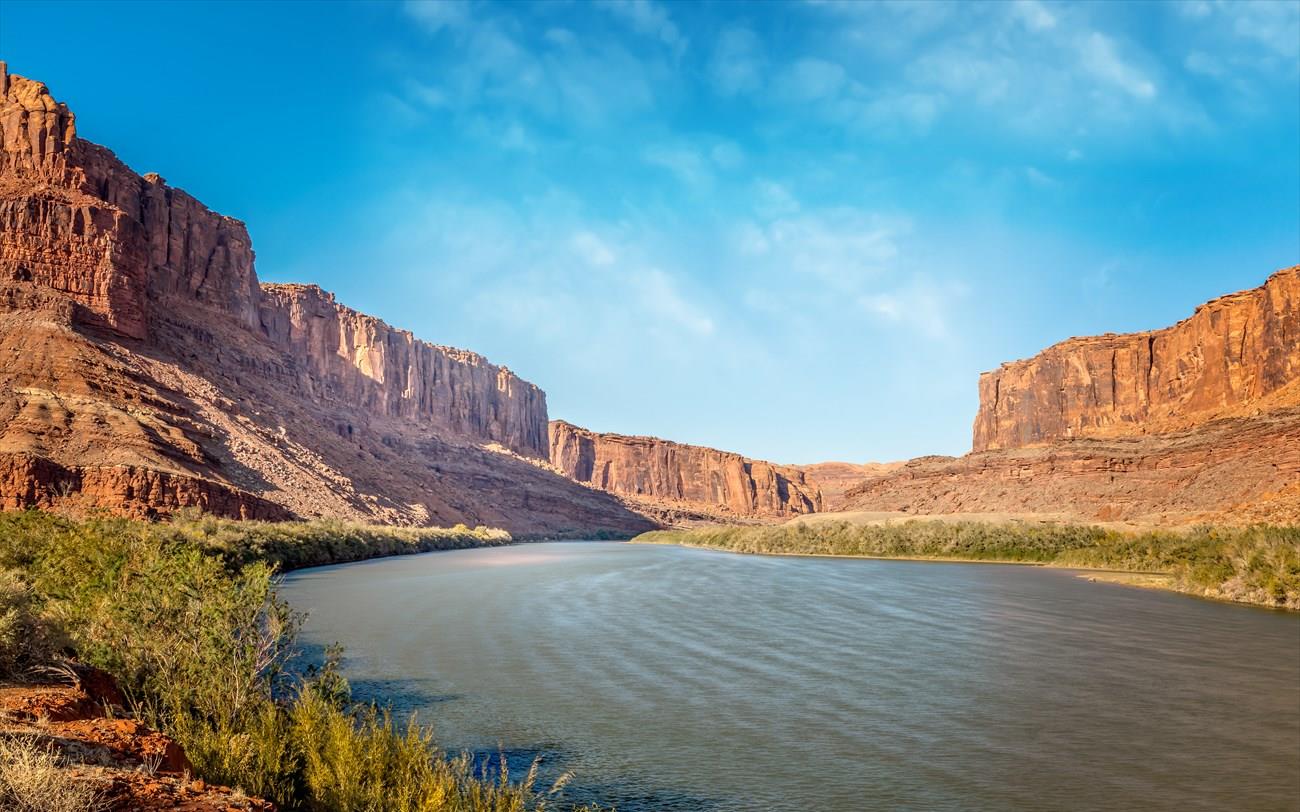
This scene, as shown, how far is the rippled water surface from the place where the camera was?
7.87 m

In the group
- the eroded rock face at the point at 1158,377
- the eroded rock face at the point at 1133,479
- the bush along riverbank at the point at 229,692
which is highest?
the eroded rock face at the point at 1158,377

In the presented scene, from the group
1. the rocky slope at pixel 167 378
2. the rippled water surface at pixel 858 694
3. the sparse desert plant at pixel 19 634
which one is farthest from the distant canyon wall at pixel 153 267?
Answer: the sparse desert plant at pixel 19 634

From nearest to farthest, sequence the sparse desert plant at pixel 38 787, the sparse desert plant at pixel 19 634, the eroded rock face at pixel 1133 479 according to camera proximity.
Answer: the sparse desert plant at pixel 38 787, the sparse desert plant at pixel 19 634, the eroded rock face at pixel 1133 479

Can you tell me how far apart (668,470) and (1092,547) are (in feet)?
495

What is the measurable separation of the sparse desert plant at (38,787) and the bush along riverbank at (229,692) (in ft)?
0.08

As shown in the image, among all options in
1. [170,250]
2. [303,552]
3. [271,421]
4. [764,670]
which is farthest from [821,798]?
[170,250]

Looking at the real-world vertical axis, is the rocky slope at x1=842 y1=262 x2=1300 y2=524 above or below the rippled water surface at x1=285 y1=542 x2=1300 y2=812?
above

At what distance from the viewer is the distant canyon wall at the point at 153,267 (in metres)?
58.6

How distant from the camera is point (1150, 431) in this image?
84.2m

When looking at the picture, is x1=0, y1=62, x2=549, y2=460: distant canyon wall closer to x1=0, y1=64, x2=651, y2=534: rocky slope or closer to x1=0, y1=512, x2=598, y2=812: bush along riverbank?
x1=0, y1=64, x2=651, y2=534: rocky slope

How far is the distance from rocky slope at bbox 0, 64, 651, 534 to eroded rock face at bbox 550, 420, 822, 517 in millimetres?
67346

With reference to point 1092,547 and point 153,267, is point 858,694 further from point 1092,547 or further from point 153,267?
point 153,267

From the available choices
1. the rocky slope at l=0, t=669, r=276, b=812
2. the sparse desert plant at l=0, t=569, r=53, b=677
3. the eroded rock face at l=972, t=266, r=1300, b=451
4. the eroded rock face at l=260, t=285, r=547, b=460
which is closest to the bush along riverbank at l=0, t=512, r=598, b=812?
the sparse desert plant at l=0, t=569, r=53, b=677

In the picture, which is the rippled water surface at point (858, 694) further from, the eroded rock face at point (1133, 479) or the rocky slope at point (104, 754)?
the eroded rock face at point (1133, 479)
